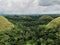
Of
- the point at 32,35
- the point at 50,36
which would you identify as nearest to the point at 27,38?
the point at 32,35

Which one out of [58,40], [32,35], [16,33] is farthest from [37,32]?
[58,40]

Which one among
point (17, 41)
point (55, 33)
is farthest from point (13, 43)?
point (55, 33)

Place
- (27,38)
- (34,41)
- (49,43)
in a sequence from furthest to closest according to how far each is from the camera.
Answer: (27,38), (34,41), (49,43)

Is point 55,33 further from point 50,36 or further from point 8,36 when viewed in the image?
point 8,36

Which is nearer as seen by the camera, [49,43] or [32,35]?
[49,43]

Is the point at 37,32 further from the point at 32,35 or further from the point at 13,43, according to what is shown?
the point at 13,43

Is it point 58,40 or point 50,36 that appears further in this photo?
point 50,36

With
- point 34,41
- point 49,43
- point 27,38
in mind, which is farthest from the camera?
point 27,38
